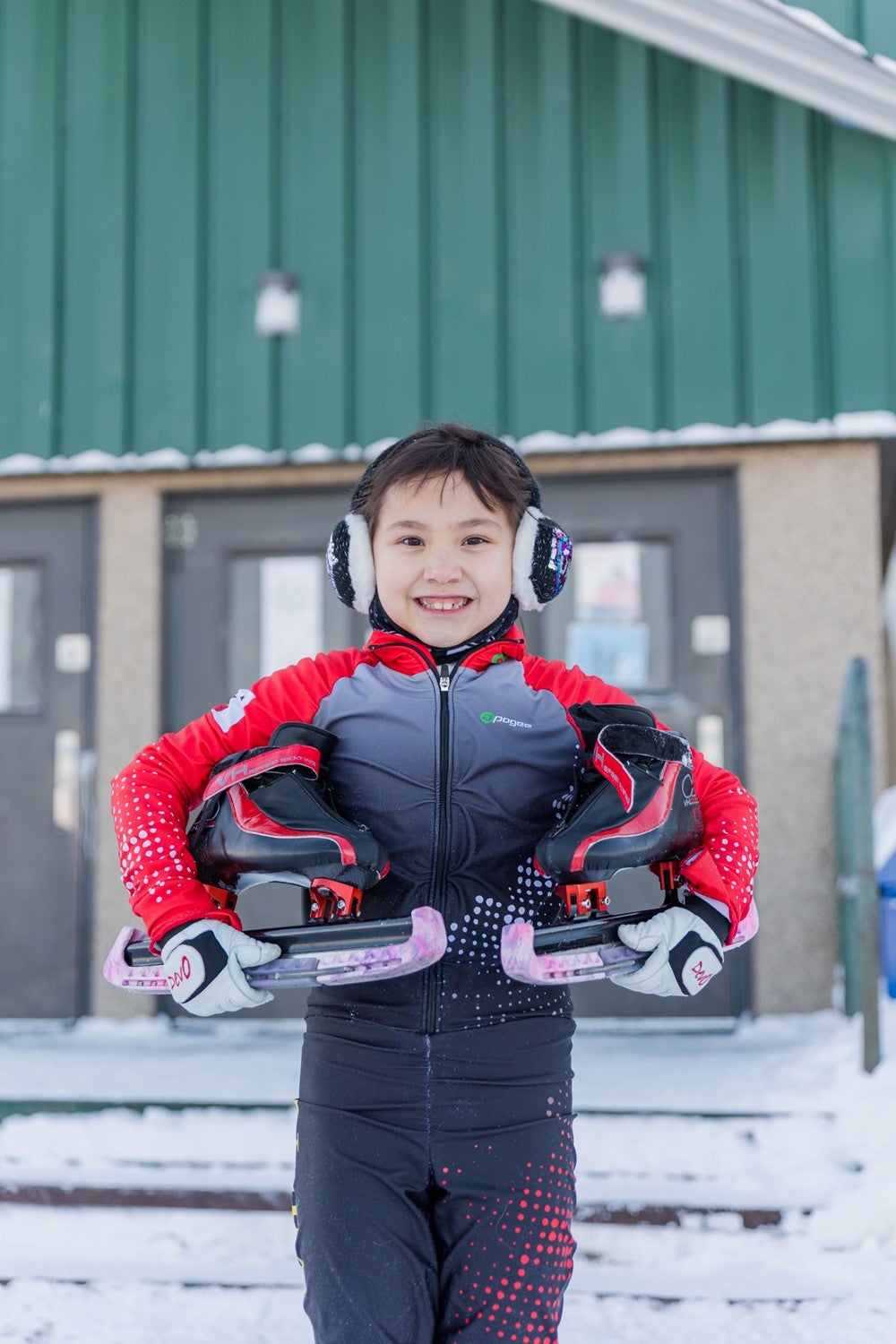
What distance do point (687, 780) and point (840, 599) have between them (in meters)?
3.17

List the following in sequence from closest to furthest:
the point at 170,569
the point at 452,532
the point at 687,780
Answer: the point at 687,780
the point at 452,532
the point at 170,569

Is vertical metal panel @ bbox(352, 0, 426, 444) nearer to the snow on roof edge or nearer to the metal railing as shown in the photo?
the snow on roof edge

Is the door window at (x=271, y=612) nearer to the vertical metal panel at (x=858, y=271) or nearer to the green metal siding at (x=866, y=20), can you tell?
the vertical metal panel at (x=858, y=271)

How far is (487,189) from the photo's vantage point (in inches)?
186

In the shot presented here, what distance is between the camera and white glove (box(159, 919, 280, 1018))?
140 centimetres

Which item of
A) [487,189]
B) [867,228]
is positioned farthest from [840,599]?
[487,189]

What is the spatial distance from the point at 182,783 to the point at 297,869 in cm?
25

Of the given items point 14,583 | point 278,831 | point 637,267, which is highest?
point 637,267

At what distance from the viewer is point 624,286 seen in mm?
4559

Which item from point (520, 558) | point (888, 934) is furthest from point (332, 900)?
point (888, 934)

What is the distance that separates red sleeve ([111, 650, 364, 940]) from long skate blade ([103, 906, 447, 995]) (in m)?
0.10

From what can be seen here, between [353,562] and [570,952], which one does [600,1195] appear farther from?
[353,562]

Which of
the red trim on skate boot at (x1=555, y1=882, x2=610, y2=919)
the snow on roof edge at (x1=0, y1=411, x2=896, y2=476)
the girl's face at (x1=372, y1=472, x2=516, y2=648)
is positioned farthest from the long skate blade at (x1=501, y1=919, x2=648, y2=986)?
the snow on roof edge at (x1=0, y1=411, x2=896, y2=476)

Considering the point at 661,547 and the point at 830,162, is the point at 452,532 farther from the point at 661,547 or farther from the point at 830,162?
the point at 830,162
